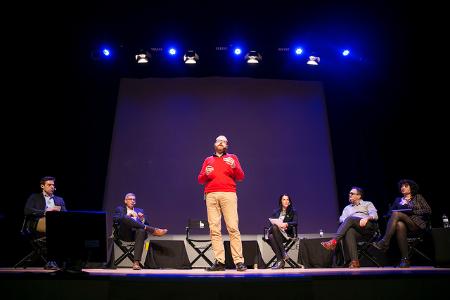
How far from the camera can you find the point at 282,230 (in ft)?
18.7

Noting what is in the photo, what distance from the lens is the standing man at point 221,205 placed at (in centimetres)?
421

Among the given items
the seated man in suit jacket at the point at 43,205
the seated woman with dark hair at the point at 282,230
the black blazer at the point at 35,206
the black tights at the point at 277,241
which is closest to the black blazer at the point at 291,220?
the seated woman with dark hair at the point at 282,230

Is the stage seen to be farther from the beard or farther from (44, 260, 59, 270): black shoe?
(44, 260, 59, 270): black shoe

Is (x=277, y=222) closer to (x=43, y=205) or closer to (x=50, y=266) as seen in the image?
(x=50, y=266)

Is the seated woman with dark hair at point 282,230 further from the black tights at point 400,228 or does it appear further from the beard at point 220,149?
the beard at point 220,149

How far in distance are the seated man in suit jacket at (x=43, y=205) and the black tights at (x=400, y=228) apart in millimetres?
4342

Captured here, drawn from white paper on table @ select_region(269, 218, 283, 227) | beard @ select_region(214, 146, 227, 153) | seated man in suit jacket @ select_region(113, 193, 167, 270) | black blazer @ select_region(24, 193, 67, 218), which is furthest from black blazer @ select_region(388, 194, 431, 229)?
black blazer @ select_region(24, 193, 67, 218)

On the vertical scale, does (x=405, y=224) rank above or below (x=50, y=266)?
above

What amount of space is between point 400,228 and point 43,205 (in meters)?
4.75

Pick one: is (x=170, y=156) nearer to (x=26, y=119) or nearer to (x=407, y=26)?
(x=26, y=119)

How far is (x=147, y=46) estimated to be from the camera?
253 inches

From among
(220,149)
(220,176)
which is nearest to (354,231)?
(220,176)

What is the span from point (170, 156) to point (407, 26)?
4.40m

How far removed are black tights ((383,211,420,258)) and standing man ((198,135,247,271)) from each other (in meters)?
1.98
